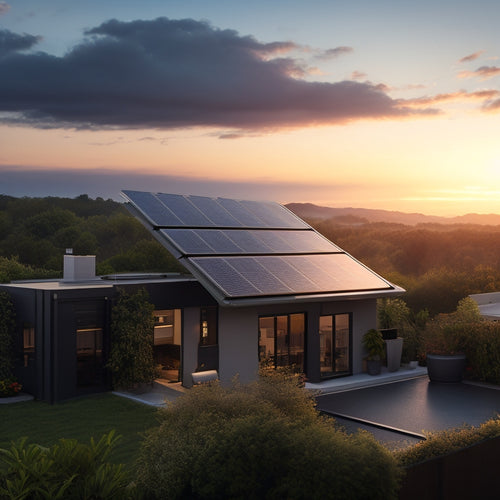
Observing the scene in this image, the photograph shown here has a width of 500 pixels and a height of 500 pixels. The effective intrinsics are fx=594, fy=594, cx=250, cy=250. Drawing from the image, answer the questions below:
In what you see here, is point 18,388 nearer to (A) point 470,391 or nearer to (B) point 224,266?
(B) point 224,266

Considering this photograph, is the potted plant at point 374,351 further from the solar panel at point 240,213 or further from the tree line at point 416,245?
the tree line at point 416,245

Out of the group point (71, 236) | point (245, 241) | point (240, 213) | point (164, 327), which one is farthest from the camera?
point (71, 236)

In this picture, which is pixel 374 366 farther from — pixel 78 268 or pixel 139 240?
pixel 139 240

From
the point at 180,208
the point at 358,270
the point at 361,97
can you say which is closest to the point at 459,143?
the point at 361,97

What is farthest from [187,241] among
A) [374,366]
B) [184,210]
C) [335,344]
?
[374,366]

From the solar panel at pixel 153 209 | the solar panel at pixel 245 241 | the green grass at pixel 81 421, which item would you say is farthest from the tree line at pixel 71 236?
the green grass at pixel 81 421

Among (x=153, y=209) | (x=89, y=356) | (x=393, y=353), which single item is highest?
(x=153, y=209)

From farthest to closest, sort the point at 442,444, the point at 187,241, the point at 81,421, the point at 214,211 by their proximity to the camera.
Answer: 1. the point at 214,211
2. the point at 187,241
3. the point at 81,421
4. the point at 442,444
